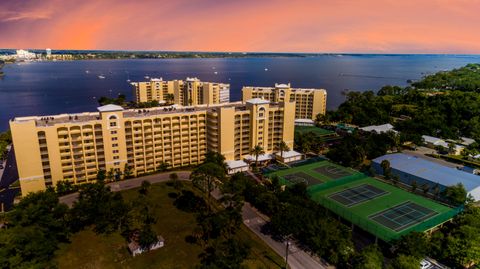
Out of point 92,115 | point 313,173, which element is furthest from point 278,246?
point 92,115

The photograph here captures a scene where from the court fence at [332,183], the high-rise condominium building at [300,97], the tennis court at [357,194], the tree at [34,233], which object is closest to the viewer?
the tree at [34,233]

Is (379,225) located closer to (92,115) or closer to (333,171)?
(333,171)

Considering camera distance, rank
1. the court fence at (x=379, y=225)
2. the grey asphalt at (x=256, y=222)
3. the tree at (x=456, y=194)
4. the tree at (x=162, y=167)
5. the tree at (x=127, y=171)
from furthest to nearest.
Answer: the tree at (x=162, y=167), the tree at (x=127, y=171), the tree at (x=456, y=194), the court fence at (x=379, y=225), the grey asphalt at (x=256, y=222)

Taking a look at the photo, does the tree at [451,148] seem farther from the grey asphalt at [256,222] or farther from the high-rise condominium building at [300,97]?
the grey asphalt at [256,222]

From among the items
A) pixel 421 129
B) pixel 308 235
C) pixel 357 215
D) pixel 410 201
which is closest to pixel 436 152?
pixel 421 129

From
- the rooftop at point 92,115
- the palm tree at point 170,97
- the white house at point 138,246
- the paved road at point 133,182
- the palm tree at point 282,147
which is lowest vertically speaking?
the white house at point 138,246

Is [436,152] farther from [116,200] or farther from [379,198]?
[116,200]

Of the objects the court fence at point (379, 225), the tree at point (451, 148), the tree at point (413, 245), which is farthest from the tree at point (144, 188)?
the tree at point (451, 148)

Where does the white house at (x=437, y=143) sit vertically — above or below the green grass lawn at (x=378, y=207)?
above

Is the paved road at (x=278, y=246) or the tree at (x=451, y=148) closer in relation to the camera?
the paved road at (x=278, y=246)
